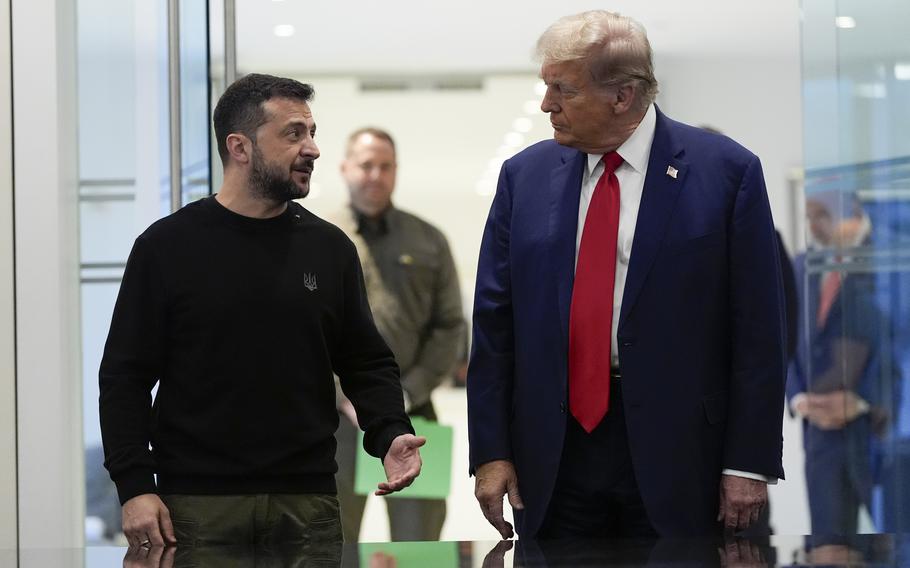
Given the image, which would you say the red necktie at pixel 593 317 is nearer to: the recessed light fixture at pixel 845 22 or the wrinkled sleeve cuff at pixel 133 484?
the wrinkled sleeve cuff at pixel 133 484

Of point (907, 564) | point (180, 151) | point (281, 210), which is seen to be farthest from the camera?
point (180, 151)

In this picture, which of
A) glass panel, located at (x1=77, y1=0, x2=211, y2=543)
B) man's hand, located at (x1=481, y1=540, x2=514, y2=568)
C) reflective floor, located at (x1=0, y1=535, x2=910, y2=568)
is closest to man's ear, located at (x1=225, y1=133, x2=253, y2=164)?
reflective floor, located at (x1=0, y1=535, x2=910, y2=568)

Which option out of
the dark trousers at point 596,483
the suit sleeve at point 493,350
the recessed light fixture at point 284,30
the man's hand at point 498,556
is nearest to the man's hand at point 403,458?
the suit sleeve at point 493,350

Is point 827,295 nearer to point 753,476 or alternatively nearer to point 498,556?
point 753,476

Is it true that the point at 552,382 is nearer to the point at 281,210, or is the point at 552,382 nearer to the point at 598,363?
the point at 598,363

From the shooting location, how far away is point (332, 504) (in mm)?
2410

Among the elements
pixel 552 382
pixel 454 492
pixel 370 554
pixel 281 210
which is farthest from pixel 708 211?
pixel 454 492

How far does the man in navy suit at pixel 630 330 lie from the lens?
2303 millimetres

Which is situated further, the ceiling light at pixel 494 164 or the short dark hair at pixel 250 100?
the ceiling light at pixel 494 164

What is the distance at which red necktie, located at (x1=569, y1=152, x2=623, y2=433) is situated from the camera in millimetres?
2306

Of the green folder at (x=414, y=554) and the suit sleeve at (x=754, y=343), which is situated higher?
the suit sleeve at (x=754, y=343)

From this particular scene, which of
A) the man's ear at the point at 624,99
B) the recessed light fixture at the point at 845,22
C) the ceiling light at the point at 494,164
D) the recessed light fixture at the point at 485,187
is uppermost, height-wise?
the recessed light fixture at the point at 845,22

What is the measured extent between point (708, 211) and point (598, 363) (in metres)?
0.34

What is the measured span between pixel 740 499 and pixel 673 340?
298mm
